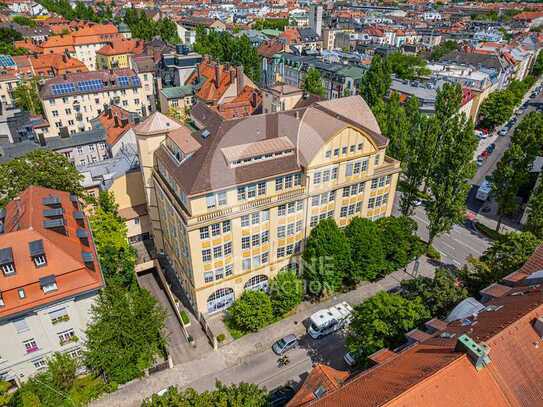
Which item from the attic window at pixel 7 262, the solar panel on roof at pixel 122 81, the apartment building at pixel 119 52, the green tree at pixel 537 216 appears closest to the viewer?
the attic window at pixel 7 262

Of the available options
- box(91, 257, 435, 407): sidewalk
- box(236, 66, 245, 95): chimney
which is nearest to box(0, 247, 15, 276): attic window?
box(91, 257, 435, 407): sidewalk

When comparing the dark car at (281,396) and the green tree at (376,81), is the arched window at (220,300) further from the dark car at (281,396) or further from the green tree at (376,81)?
the green tree at (376,81)

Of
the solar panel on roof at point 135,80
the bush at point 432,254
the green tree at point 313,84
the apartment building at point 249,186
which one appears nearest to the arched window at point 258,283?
the apartment building at point 249,186

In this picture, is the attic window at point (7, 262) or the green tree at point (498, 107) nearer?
the attic window at point (7, 262)

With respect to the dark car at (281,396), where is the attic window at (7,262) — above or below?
above

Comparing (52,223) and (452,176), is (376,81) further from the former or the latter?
(52,223)

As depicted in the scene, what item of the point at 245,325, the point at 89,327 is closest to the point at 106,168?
the point at 89,327

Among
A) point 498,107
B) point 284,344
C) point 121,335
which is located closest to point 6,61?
point 121,335

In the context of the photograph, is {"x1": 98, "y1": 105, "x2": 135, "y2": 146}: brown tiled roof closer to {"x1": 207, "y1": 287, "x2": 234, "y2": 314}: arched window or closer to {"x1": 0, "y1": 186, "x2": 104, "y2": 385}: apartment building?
{"x1": 0, "y1": 186, "x2": 104, "y2": 385}: apartment building
